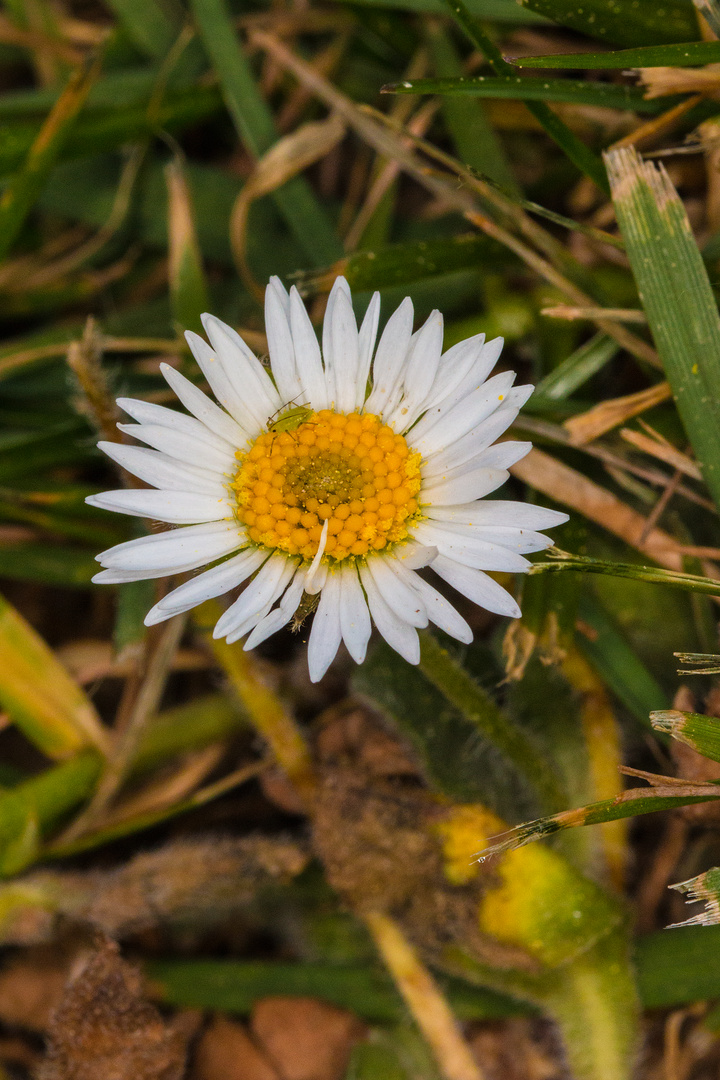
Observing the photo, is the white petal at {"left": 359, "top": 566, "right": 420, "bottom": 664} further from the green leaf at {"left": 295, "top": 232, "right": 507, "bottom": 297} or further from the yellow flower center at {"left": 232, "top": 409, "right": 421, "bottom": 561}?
the green leaf at {"left": 295, "top": 232, "right": 507, "bottom": 297}

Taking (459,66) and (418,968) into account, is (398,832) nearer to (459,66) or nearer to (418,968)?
(418,968)

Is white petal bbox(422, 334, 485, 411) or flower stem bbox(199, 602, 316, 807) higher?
white petal bbox(422, 334, 485, 411)

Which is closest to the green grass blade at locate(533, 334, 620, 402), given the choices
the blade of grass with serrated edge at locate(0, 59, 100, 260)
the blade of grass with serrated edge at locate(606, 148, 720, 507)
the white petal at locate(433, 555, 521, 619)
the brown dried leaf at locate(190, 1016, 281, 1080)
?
the blade of grass with serrated edge at locate(606, 148, 720, 507)

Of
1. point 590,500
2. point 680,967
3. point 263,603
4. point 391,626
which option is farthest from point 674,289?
point 680,967

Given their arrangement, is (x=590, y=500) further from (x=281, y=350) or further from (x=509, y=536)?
(x=281, y=350)

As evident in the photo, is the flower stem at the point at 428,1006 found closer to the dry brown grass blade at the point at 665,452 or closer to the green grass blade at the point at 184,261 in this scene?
the dry brown grass blade at the point at 665,452

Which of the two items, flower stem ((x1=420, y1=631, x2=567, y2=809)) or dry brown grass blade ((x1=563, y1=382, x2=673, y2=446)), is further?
dry brown grass blade ((x1=563, y1=382, x2=673, y2=446))
